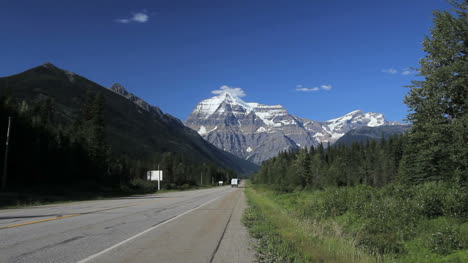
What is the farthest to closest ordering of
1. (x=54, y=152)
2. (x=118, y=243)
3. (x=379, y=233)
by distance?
(x=54, y=152) < (x=379, y=233) < (x=118, y=243)

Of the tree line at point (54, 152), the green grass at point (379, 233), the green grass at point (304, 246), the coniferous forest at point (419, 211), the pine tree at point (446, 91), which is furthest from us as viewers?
the tree line at point (54, 152)

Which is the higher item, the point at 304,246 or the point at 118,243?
the point at 118,243

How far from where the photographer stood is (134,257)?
26.5 ft

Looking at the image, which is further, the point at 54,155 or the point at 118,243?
the point at 54,155

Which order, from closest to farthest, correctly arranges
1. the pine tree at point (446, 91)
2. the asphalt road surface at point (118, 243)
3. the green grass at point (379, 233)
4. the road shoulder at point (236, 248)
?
the asphalt road surface at point (118, 243) < the road shoulder at point (236, 248) < the green grass at point (379, 233) < the pine tree at point (446, 91)

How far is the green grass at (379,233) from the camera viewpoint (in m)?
9.61

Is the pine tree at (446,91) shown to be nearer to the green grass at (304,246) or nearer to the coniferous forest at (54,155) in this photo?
the green grass at (304,246)

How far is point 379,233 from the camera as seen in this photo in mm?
13789

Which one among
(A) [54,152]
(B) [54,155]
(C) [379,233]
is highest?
(A) [54,152]

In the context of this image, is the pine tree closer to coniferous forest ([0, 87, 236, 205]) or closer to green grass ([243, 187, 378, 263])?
green grass ([243, 187, 378, 263])

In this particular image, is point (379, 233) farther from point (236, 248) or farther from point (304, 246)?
point (236, 248)

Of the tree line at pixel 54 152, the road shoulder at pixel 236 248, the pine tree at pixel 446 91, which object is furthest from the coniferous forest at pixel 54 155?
the pine tree at pixel 446 91

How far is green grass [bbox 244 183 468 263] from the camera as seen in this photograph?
9.61m

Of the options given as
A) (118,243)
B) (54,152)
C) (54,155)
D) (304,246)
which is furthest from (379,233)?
(54,152)
